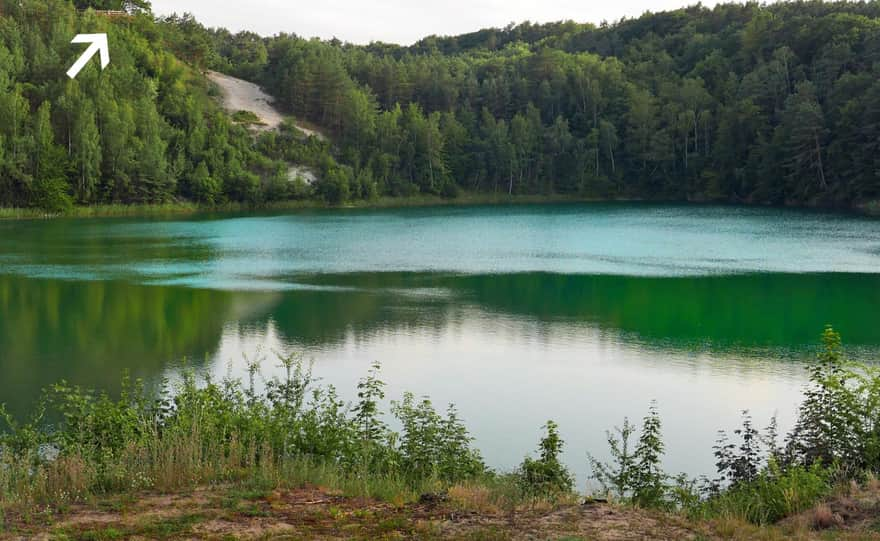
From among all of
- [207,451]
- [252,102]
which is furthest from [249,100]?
[207,451]

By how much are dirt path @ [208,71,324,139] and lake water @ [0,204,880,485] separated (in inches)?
1774

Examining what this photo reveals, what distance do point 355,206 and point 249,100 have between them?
22944 millimetres

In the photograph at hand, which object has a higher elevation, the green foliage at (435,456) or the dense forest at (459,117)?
the dense forest at (459,117)

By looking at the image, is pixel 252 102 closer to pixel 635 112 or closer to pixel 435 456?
pixel 635 112

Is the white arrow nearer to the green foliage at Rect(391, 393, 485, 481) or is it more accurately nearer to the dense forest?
the dense forest

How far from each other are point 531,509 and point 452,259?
32.8m

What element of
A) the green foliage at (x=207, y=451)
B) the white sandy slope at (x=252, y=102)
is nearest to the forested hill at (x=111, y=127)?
the white sandy slope at (x=252, y=102)

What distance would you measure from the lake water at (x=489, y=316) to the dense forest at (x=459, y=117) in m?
21.5

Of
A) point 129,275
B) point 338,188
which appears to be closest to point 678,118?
point 338,188

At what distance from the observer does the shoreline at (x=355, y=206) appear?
2657 inches

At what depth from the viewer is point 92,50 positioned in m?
79.9

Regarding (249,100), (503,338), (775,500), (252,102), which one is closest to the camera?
(775,500)

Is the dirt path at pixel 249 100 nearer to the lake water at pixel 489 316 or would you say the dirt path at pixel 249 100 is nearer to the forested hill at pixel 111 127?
the forested hill at pixel 111 127

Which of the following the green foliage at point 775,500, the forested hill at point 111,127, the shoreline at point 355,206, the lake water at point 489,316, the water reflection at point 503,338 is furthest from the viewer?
the shoreline at point 355,206
